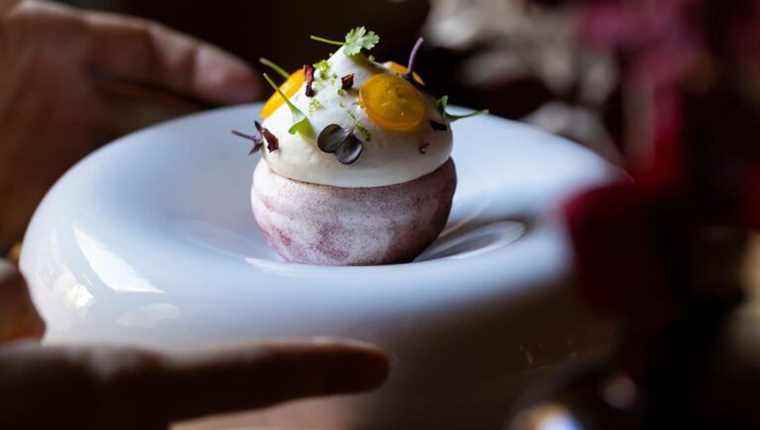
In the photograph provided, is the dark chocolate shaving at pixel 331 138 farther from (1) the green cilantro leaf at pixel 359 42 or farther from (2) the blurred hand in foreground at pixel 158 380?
(2) the blurred hand in foreground at pixel 158 380

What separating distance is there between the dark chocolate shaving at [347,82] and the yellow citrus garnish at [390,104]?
1 centimetres

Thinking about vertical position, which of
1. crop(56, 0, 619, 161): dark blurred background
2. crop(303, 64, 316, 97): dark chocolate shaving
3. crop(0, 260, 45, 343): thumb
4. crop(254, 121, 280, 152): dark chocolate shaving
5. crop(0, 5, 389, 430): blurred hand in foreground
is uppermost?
crop(0, 260, 45, 343): thumb

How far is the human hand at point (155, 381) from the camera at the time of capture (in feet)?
1.53

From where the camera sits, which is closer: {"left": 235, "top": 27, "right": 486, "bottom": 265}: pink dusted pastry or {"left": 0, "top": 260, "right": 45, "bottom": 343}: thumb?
{"left": 0, "top": 260, "right": 45, "bottom": 343}: thumb

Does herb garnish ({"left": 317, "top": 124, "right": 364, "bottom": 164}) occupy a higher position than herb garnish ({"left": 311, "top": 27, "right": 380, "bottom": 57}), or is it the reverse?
herb garnish ({"left": 311, "top": 27, "right": 380, "bottom": 57})

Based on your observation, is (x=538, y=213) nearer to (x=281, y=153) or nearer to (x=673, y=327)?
(x=281, y=153)

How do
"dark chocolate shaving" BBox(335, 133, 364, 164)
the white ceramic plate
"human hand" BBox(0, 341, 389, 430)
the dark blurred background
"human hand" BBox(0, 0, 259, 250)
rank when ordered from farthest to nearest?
the dark blurred background, "human hand" BBox(0, 0, 259, 250), "dark chocolate shaving" BBox(335, 133, 364, 164), the white ceramic plate, "human hand" BBox(0, 341, 389, 430)

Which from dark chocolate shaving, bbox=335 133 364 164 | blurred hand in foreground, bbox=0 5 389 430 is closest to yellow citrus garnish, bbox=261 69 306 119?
dark chocolate shaving, bbox=335 133 364 164

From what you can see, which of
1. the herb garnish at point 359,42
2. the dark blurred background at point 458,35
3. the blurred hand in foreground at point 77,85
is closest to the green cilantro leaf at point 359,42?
the herb garnish at point 359,42

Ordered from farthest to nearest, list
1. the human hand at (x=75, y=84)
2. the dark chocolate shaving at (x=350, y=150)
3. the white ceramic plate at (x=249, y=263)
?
A: the human hand at (x=75, y=84)
the dark chocolate shaving at (x=350, y=150)
the white ceramic plate at (x=249, y=263)

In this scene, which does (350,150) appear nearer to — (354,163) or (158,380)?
(354,163)

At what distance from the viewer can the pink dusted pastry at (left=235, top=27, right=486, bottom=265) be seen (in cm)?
93

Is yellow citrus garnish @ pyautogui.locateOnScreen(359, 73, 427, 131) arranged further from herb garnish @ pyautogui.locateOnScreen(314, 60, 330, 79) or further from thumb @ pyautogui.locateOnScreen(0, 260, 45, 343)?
thumb @ pyautogui.locateOnScreen(0, 260, 45, 343)

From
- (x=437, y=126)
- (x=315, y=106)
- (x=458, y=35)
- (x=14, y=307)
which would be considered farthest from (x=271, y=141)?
(x=458, y=35)
